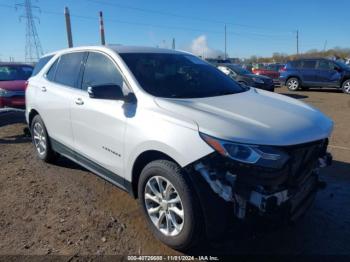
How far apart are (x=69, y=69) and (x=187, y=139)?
8.50 ft

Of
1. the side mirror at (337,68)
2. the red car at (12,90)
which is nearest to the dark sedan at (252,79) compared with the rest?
the side mirror at (337,68)

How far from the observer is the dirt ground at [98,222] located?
318 centimetres

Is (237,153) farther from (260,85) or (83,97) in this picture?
(260,85)

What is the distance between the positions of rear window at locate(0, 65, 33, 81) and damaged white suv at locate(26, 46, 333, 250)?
6326mm

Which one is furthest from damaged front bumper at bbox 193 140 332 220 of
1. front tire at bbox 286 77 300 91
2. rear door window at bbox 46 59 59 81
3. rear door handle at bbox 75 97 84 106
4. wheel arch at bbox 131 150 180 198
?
front tire at bbox 286 77 300 91

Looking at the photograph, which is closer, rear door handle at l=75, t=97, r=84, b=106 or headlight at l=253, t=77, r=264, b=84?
rear door handle at l=75, t=97, r=84, b=106

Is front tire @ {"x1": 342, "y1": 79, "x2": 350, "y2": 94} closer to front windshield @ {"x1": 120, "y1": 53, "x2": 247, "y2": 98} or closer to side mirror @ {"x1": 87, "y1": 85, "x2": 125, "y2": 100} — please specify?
front windshield @ {"x1": 120, "y1": 53, "x2": 247, "y2": 98}

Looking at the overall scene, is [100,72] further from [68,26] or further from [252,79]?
[252,79]

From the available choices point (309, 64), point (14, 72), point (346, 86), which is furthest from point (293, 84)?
point (14, 72)

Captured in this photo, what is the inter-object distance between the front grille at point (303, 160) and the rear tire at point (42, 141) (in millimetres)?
3747

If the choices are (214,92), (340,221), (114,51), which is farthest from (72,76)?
(340,221)

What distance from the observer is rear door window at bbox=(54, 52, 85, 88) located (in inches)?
175

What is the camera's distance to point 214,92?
3.82 metres

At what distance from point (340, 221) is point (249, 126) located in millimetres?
1772
